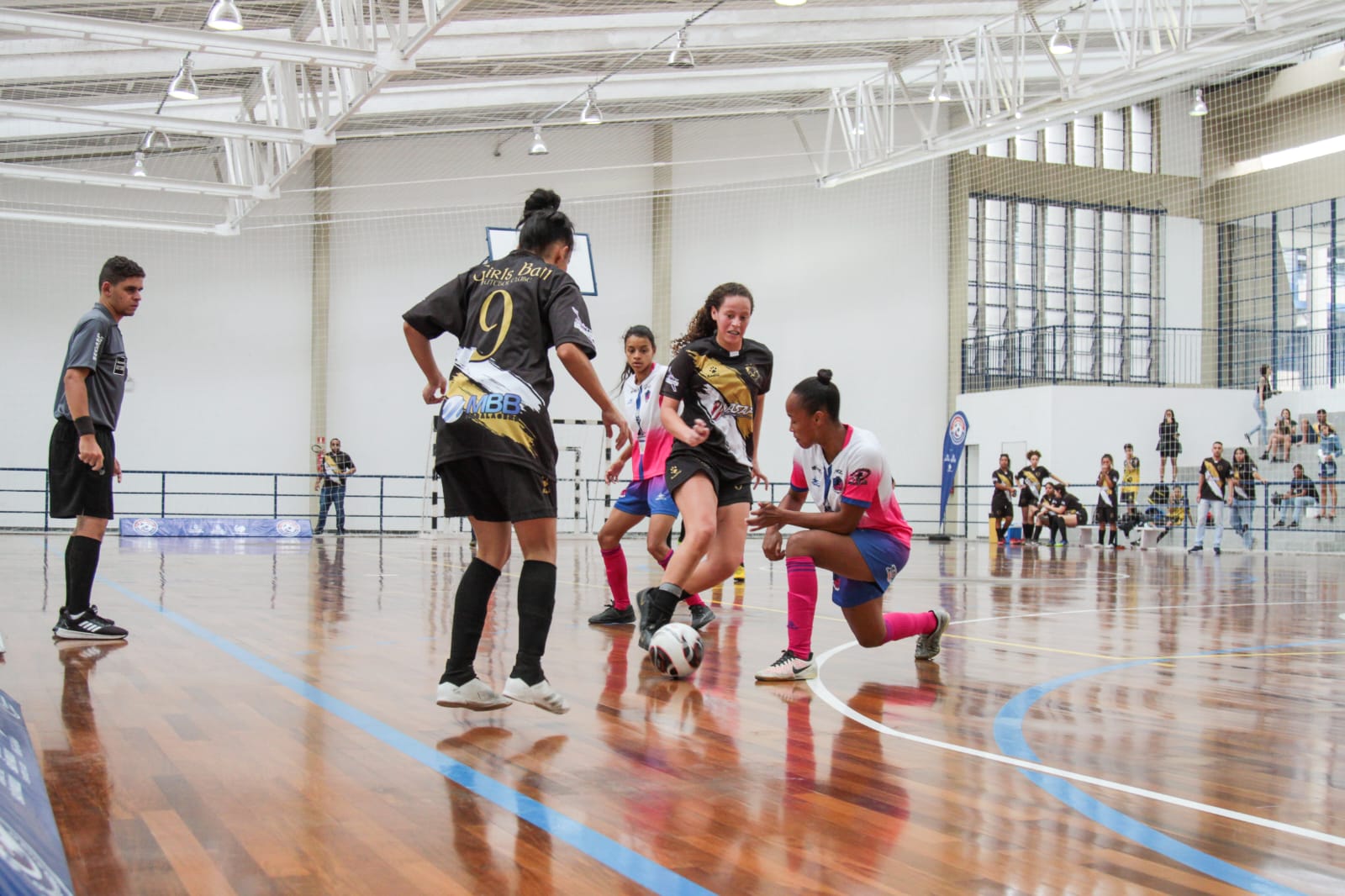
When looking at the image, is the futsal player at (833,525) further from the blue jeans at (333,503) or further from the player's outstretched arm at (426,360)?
the blue jeans at (333,503)

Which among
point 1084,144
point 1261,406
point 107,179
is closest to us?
point 107,179

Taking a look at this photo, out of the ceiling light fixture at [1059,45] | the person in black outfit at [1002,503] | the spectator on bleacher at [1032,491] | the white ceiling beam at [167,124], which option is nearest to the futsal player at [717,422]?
the white ceiling beam at [167,124]

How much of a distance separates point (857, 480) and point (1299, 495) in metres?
17.3

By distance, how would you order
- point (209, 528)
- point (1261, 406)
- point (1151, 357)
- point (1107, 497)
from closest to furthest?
point (209, 528), point (1107, 497), point (1261, 406), point (1151, 357)

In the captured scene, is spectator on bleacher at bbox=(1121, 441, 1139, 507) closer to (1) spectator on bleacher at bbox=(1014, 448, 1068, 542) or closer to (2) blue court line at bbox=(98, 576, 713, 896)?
(1) spectator on bleacher at bbox=(1014, 448, 1068, 542)

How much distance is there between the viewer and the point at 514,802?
2.66m

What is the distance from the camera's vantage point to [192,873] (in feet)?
6.96

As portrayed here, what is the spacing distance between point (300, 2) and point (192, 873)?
13445 millimetres

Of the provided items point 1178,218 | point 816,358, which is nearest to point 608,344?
point 816,358

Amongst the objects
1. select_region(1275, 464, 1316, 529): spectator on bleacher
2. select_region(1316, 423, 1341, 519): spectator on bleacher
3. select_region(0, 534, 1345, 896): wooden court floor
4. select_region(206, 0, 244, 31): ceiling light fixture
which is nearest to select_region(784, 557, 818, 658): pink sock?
select_region(0, 534, 1345, 896): wooden court floor

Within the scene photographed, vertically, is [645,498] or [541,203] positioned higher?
[541,203]

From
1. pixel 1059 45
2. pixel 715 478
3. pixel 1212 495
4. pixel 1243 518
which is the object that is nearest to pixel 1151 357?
pixel 1243 518

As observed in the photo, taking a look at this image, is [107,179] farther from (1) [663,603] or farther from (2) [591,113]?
(1) [663,603]

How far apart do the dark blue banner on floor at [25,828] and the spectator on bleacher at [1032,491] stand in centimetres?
1797
